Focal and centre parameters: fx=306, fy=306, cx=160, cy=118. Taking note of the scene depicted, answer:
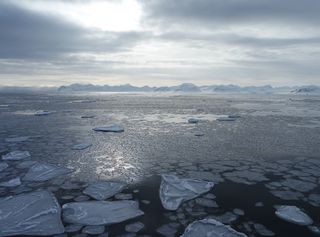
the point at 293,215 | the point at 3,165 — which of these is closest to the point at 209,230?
the point at 293,215

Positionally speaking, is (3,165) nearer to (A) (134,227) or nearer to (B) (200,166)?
(A) (134,227)

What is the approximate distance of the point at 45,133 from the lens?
509 inches

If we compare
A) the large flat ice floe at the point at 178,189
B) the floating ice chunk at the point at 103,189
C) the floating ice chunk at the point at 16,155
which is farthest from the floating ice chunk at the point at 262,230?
the floating ice chunk at the point at 16,155

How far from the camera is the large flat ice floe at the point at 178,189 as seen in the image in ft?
17.8

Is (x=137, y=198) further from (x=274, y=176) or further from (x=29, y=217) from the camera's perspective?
(x=274, y=176)

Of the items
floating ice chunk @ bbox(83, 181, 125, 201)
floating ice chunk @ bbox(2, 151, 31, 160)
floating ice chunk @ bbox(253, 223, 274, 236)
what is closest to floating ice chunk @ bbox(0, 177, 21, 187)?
floating ice chunk @ bbox(83, 181, 125, 201)

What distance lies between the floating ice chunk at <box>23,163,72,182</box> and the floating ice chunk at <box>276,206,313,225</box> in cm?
465

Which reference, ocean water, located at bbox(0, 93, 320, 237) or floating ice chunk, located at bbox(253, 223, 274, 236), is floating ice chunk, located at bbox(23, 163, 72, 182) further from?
floating ice chunk, located at bbox(253, 223, 274, 236)

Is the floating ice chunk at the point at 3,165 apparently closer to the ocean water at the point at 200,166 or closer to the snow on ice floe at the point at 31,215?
the ocean water at the point at 200,166

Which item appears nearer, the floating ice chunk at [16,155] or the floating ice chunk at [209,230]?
the floating ice chunk at [209,230]

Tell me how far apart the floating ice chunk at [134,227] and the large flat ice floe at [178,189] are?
71cm

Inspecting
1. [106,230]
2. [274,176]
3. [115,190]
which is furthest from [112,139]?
[106,230]

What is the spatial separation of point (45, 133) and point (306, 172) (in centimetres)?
1010

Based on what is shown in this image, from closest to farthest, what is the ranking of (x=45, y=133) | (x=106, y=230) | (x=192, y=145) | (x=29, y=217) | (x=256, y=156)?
(x=106, y=230)
(x=29, y=217)
(x=256, y=156)
(x=192, y=145)
(x=45, y=133)
